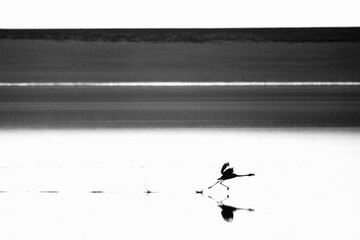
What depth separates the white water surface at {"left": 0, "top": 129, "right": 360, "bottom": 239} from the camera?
1.53 feet

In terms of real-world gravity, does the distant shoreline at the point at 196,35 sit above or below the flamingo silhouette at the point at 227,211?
above

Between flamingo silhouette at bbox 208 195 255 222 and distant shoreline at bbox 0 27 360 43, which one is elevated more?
distant shoreline at bbox 0 27 360 43

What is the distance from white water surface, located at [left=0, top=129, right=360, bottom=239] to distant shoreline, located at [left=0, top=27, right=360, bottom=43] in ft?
0.63

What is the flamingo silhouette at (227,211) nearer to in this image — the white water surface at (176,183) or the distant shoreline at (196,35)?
the white water surface at (176,183)

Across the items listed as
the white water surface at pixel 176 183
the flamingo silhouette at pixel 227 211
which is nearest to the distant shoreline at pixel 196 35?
the white water surface at pixel 176 183

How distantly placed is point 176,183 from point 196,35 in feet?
1.25

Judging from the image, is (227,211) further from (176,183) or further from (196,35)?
(196,35)

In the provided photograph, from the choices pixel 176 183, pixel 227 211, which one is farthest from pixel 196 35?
pixel 227 211

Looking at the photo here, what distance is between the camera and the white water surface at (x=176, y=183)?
1.53ft

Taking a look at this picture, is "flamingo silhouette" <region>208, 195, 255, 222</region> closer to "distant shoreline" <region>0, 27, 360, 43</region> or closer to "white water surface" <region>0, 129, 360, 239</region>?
"white water surface" <region>0, 129, 360, 239</region>

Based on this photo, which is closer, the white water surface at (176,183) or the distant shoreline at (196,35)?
the white water surface at (176,183)

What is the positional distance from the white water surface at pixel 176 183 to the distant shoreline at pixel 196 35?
0.19 m

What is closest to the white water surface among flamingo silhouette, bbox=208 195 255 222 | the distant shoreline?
flamingo silhouette, bbox=208 195 255 222
